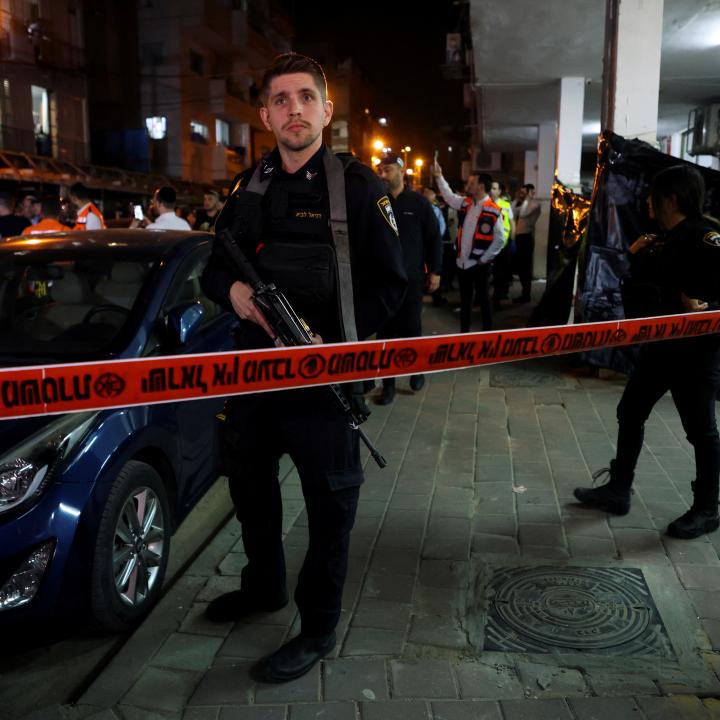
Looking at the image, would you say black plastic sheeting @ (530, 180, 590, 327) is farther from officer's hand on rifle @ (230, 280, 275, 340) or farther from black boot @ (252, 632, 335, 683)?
black boot @ (252, 632, 335, 683)

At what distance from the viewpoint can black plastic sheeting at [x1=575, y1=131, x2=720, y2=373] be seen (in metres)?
6.43

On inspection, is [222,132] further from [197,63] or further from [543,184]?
[543,184]

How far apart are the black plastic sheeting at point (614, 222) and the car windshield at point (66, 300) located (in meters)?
4.29

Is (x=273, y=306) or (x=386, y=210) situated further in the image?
(x=386, y=210)

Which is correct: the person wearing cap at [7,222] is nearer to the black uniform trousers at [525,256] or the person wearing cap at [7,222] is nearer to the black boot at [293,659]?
the black boot at [293,659]

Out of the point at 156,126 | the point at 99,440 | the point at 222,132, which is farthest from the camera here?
the point at 222,132

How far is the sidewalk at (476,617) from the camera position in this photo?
2.59 m

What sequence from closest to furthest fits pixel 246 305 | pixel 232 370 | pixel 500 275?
pixel 232 370
pixel 246 305
pixel 500 275

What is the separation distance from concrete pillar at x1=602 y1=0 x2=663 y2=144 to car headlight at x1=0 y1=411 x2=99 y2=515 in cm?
632

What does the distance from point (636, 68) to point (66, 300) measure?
603cm

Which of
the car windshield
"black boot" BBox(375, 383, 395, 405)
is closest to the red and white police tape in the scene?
the car windshield

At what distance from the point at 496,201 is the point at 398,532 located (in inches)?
249

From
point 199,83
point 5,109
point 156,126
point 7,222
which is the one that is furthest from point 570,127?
point 199,83

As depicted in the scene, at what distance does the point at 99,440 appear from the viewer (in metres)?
2.96
